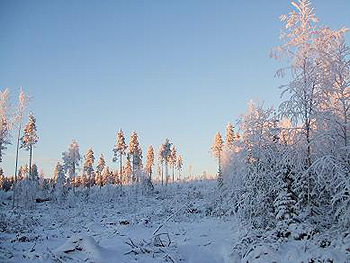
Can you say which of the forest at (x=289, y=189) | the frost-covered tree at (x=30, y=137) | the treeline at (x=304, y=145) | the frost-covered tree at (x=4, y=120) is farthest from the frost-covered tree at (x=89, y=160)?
the treeline at (x=304, y=145)

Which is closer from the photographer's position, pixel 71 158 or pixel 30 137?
pixel 30 137

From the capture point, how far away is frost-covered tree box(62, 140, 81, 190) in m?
63.1

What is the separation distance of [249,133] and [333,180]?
605 cm

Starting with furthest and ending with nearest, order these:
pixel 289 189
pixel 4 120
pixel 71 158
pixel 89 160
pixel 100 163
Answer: pixel 100 163
pixel 89 160
pixel 71 158
pixel 4 120
pixel 289 189

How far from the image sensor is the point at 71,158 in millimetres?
63125

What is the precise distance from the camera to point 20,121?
113 ft

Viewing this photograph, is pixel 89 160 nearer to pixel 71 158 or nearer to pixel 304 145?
pixel 71 158

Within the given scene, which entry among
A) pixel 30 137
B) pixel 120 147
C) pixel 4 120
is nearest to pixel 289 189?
pixel 4 120

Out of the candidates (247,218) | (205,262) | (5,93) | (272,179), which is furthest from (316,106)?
(5,93)

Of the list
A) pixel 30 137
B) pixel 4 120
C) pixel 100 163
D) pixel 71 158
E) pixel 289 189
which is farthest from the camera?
pixel 100 163

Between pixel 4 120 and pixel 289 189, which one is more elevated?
pixel 4 120

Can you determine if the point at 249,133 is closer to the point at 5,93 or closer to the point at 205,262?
the point at 205,262

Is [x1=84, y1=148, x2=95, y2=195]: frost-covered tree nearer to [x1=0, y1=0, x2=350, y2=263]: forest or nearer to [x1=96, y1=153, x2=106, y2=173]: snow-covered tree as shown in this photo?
[x1=96, y1=153, x2=106, y2=173]: snow-covered tree

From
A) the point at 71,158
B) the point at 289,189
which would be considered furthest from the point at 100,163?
the point at 289,189
